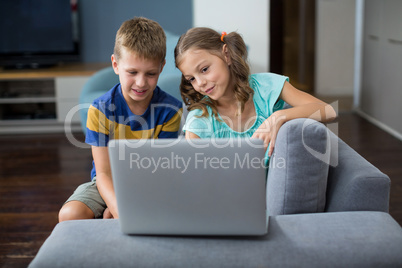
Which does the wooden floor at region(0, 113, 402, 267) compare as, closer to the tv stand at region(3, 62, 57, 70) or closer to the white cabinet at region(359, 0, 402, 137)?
the white cabinet at region(359, 0, 402, 137)

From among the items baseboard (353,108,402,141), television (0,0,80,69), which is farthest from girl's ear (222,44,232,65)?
television (0,0,80,69)


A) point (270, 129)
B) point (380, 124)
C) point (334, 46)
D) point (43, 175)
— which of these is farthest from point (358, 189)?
point (334, 46)

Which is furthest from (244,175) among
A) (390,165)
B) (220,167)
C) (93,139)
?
(390,165)

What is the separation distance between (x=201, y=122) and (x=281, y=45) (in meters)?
4.96

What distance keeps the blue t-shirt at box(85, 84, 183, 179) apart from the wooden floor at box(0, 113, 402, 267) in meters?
0.75

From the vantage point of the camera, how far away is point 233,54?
1731mm

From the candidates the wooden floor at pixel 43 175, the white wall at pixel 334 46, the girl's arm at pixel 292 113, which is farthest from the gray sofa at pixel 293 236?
the white wall at pixel 334 46

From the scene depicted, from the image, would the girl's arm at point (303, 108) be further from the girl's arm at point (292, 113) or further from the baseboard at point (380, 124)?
the baseboard at point (380, 124)

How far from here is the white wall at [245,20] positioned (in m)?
4.14

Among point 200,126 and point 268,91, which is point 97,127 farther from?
point 268,91

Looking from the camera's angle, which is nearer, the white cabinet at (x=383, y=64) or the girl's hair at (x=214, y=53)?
the girl's hair at (x=214, y=53)

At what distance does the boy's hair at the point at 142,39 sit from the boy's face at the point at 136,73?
0.06 feet

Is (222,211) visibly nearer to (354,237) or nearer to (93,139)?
(354,237)

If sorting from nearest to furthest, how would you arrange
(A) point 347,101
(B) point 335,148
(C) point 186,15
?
(B) point 335,148 < (C) point 186,15 < (A) point 347,101
